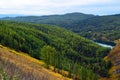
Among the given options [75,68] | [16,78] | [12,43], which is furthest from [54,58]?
[16,78]

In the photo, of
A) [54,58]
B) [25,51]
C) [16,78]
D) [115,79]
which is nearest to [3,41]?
[25,51]

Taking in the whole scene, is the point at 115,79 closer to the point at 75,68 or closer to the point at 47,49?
Result: the point at 75,68

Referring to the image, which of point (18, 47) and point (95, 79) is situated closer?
point (95, 79)

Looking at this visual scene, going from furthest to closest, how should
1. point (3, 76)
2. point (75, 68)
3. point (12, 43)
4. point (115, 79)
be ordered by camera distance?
1. point (115, 79)
2. point (12, 43)
3. point (75, 68)
4. point (3, 76)

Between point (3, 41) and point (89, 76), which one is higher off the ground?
point (3, 41)

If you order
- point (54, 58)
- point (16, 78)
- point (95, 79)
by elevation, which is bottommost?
point (95, 79)

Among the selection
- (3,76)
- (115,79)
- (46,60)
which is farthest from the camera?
(115,79)

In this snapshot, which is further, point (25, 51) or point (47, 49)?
point (25, 51)

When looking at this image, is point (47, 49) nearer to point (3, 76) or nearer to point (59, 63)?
point (59, 63)

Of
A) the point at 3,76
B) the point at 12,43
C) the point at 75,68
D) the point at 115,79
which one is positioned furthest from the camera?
the point at 115,79

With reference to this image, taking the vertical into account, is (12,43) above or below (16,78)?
below
